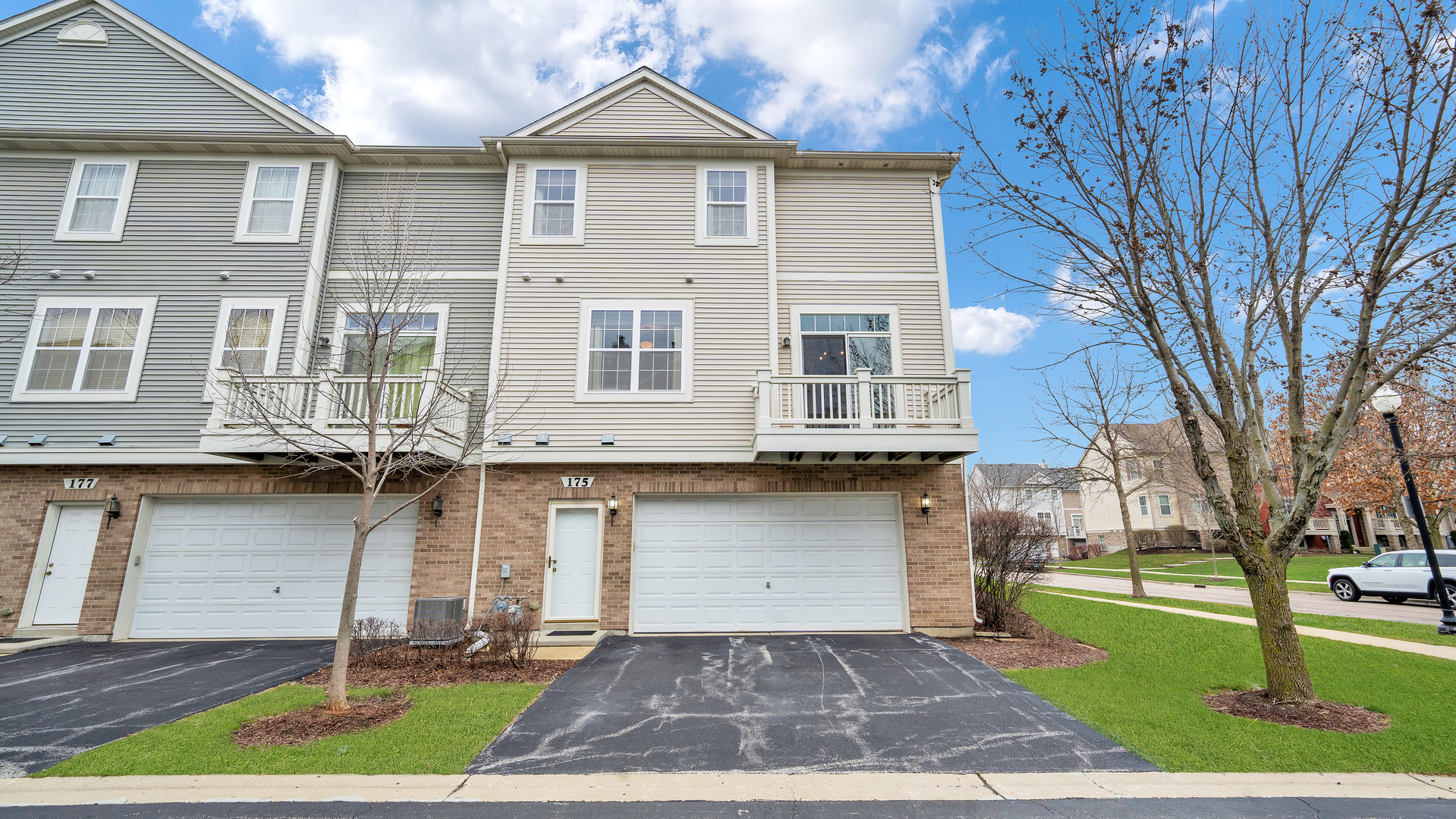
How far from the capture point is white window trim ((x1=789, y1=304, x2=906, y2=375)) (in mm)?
11211

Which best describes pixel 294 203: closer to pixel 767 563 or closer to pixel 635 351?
pixel 635 351

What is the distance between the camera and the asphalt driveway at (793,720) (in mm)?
5047

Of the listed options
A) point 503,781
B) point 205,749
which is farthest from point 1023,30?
point 205,749

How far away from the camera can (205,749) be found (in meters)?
5.16

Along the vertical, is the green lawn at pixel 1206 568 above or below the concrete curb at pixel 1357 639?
above

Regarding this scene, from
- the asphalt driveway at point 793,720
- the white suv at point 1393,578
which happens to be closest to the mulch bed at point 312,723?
the asphalt driveway at point 793,720

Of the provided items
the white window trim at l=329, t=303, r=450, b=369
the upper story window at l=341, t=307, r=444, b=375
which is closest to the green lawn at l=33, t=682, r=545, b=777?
the upper story window at l=341, t=307, r=444, b=375

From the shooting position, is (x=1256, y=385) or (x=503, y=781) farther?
(x=1256, y=385)


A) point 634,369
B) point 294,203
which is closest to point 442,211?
point 294,203

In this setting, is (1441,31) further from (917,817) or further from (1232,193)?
(917,817)

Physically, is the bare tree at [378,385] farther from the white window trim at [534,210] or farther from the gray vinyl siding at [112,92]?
the gray vinyl siding at [112,92]

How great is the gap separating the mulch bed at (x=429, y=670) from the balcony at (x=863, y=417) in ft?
14.6

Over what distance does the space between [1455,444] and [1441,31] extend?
644 inches

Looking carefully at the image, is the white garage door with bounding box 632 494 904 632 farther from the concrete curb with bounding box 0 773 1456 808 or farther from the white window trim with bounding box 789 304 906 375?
the concrete curb with bounding box 0 773 1456 808
